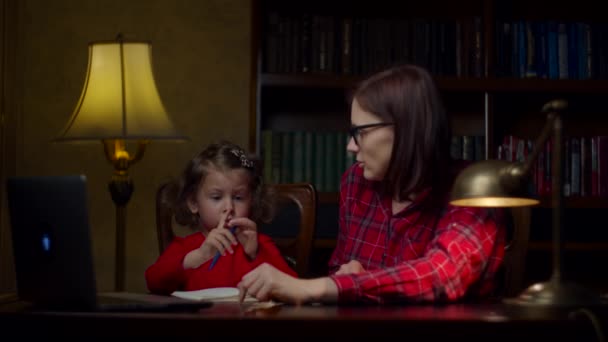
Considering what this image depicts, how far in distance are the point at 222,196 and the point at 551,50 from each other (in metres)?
1.46

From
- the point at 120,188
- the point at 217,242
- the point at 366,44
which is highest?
the point at 366,44

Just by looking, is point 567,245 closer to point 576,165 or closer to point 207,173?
point 576,165

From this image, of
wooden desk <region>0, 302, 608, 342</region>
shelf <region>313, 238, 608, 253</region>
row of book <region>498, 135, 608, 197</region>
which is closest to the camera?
wooden desk <region>0, 302, 608, 342</region>

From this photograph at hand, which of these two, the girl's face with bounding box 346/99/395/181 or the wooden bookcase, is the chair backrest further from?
the wooden bookcase

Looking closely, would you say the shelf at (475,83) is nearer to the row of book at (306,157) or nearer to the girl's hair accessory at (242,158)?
the row of book at (306,157)

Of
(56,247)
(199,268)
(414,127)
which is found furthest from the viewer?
(199,268)

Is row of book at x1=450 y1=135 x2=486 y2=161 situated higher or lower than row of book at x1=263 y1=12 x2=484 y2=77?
lower

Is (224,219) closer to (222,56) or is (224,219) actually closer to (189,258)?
(189,258)

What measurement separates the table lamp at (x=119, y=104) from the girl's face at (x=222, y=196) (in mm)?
377

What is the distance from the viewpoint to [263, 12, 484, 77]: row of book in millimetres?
2969

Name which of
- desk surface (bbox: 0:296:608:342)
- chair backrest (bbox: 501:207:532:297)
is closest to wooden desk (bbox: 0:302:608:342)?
desk surface (bbox: 0:296:608:342)

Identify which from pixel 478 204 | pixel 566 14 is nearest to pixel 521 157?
pixel 566 14

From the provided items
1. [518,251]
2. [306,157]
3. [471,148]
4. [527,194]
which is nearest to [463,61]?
[471,148]

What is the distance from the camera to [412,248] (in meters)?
1.73
